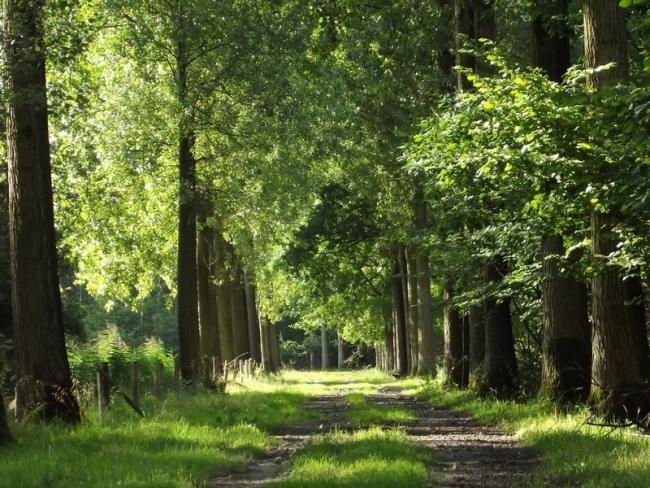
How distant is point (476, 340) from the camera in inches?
860

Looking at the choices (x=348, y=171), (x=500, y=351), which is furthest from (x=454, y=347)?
(x=348, y=171)

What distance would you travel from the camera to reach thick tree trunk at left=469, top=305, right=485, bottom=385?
21.0 m

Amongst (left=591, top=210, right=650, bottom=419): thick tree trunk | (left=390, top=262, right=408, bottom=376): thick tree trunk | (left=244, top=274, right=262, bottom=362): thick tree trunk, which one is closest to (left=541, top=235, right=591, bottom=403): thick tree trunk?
(left=591, top=210, right=650, bottom=419): thick tree trunk

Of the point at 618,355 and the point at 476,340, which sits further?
the point at 476,340

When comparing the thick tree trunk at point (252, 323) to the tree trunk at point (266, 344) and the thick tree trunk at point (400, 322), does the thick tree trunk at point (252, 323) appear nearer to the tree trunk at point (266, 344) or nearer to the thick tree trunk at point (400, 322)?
the tree trunk at point (266, 344)

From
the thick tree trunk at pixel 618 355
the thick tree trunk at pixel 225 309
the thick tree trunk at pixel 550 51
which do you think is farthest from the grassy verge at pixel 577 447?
the thick tree trunk at pixel 225 309

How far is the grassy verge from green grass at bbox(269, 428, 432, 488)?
1.37 metres

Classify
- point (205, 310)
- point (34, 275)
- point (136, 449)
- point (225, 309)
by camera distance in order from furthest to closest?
point (225, 309) < point (205, 310) < point (34, 275) < point (136, 449)

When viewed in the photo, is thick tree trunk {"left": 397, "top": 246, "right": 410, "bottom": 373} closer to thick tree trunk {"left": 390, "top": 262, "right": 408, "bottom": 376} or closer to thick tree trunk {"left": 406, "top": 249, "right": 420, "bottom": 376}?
thick tree trunk {"left": 390, "top": 262, "right": 408, "bottom": 376}

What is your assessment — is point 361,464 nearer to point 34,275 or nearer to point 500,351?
point 34,275

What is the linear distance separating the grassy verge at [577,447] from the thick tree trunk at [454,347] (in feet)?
27.9

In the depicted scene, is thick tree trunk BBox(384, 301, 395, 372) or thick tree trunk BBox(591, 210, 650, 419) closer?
thick tree trunk BBox(591, 210, 650, 419)

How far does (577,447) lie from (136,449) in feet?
16.7

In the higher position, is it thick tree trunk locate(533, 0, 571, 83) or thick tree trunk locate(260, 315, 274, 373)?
thick tree trunk locate(533, 0, 571, 83)
